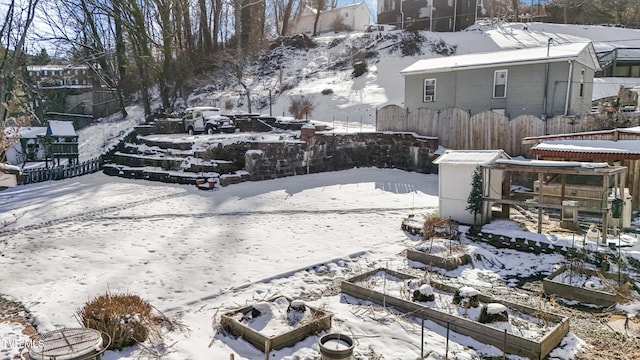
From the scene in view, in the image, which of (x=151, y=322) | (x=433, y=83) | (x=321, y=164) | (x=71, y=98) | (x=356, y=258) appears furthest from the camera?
(x=71, y=98)

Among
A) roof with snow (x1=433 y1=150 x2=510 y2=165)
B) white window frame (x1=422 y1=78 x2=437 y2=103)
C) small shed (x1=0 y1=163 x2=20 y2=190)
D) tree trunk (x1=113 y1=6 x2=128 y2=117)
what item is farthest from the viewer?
tree trunk (x1=113 y1=6 x2=128 y2=117)

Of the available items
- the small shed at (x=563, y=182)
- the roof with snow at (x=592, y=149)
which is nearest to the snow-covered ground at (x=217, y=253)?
the small shed at (x=563, y=182)

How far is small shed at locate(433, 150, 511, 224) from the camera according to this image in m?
9.11

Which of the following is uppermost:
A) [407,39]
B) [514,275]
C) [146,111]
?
[407,39]

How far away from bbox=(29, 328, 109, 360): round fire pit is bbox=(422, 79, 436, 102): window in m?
18.4

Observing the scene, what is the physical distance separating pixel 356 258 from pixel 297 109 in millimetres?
16334

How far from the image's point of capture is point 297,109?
23.0m

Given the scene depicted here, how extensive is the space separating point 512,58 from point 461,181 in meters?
10.8

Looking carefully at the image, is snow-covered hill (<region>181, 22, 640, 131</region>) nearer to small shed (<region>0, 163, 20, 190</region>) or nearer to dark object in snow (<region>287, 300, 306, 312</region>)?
small shed (<region>0, 163, 20, 190</region>)

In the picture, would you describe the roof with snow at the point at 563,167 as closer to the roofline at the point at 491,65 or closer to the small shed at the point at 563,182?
the small shed at the point at 563,182

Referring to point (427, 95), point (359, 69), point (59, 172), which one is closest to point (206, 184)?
point (59, 172)

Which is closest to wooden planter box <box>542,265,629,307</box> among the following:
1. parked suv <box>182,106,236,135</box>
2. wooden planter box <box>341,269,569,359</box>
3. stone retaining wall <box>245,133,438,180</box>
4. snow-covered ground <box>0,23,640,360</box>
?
snow-covered ground <box>0,23,640,360</box>

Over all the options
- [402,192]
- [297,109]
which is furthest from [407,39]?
[402,192]

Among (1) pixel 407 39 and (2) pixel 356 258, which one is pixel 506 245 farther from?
(1) pixel 407 39
